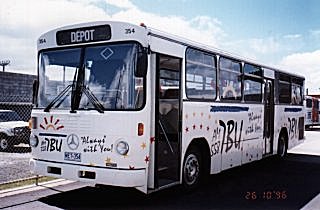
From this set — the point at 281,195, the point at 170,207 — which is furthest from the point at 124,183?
the point at 281,195

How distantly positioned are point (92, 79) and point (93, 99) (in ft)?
1.11

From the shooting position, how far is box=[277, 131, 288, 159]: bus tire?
12.3 meters

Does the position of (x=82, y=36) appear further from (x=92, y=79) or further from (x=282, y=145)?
(x=282, y=145)

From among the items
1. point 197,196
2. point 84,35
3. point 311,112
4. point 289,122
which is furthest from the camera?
point 311,112

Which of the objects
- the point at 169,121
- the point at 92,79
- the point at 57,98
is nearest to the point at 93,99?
the point at 92,79

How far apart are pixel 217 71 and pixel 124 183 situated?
3.67 m

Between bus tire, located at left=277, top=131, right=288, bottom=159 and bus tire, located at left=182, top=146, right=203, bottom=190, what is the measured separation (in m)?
5.36

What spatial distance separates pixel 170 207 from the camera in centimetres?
635

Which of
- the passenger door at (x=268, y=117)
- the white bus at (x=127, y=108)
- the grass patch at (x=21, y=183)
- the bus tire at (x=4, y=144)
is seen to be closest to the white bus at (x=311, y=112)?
the passenger door at (x=268, y=117)

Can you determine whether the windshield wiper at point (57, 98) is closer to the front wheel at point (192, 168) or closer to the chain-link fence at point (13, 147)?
the front wheel at point (192, 168)

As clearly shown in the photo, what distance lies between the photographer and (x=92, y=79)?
620cm

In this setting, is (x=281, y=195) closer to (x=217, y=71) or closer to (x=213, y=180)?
(x=213, y=180)

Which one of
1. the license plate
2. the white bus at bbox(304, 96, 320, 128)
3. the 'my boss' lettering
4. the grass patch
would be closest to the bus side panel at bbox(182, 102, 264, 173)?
the license plate

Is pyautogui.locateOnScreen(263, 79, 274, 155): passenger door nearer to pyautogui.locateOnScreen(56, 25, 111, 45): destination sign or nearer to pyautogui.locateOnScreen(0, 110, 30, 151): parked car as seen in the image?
pyautogui.locateOnScreen(56, 25, 111, 45): destination sign
